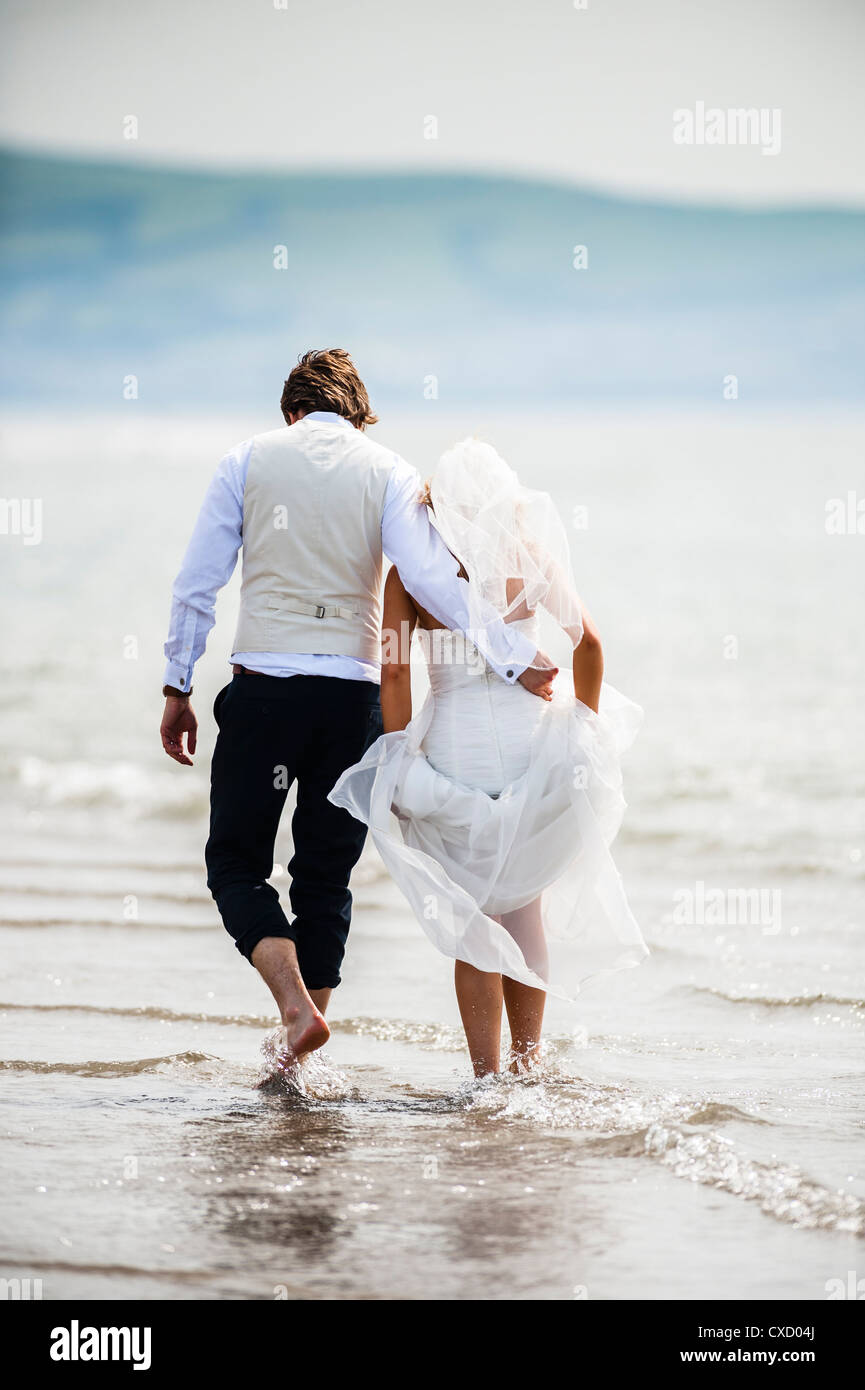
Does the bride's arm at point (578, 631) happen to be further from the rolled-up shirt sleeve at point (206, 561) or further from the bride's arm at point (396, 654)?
the rolled-up shirt sleeve at point (206, 561)

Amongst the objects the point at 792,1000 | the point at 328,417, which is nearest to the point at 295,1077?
the point at 328,417

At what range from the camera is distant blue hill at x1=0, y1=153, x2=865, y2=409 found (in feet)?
55.6

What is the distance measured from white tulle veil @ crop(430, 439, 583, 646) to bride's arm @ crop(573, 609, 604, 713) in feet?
0.07

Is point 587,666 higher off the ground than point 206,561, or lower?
lower

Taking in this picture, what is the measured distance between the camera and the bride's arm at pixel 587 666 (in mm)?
2764

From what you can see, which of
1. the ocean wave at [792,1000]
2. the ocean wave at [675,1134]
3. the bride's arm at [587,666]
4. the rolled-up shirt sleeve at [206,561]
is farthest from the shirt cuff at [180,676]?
the ocean wave at [792,1000]

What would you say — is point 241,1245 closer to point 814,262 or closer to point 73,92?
point 73,92

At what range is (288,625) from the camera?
9.29 feet

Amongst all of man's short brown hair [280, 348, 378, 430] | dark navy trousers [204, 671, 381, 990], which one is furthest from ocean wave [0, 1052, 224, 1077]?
man's short brown hair [280, 348, 378, 430]

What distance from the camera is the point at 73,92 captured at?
36.4 feet

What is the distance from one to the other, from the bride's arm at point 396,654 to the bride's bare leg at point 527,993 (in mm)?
497

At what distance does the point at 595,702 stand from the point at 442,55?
10.8 m

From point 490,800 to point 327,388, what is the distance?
39.1 inches

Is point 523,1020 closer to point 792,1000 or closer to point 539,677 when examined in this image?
point 539,677
